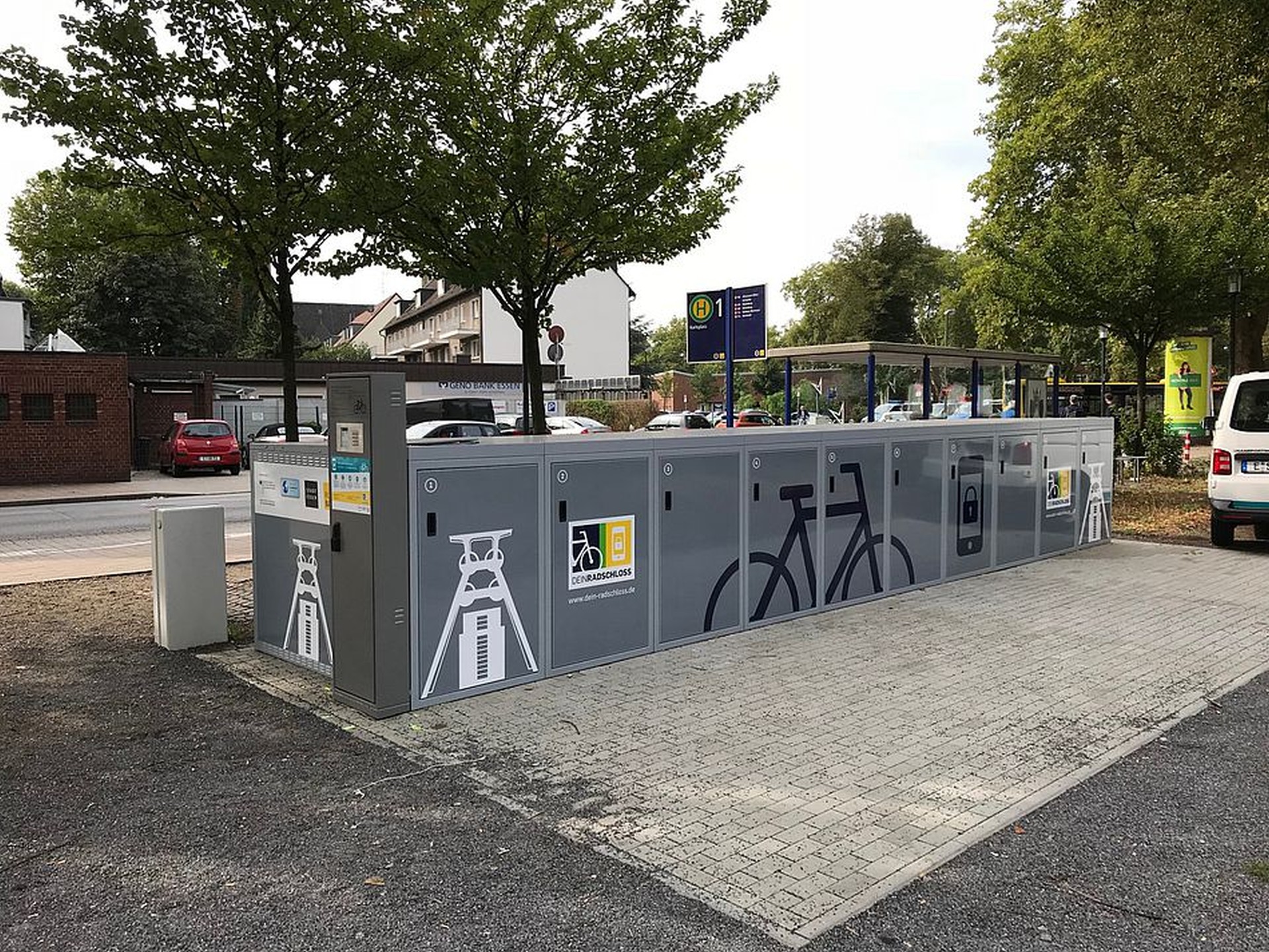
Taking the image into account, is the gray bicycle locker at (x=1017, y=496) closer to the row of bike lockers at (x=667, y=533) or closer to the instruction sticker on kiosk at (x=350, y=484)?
the row of bike lockers at (x=667, y=533)

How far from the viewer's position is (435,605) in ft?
19.0

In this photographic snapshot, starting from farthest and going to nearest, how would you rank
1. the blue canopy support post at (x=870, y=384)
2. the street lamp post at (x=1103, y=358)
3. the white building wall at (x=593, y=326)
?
the white building wall at (x=593, y=326) → the street lamp post at (x=1103, y=358) → the blue canopy support post at (x=870, y=384)

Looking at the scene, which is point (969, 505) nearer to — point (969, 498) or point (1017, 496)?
point (969, 498)

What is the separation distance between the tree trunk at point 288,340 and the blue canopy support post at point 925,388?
797 centimetres

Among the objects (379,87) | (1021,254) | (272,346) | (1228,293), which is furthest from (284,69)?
(272,346)

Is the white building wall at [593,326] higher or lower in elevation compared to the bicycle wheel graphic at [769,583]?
higher

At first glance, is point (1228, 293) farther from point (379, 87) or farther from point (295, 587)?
point (295, 587)

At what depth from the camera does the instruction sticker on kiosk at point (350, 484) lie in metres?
5.55

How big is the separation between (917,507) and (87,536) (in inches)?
463

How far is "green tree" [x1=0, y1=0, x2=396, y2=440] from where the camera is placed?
791 cm

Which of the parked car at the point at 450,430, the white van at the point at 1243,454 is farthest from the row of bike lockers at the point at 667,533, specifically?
the parked car at the point at 450,430

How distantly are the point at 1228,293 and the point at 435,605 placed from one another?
58.6ft

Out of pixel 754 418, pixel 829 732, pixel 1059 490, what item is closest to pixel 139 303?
pixel 754 418

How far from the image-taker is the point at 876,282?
250 ft
